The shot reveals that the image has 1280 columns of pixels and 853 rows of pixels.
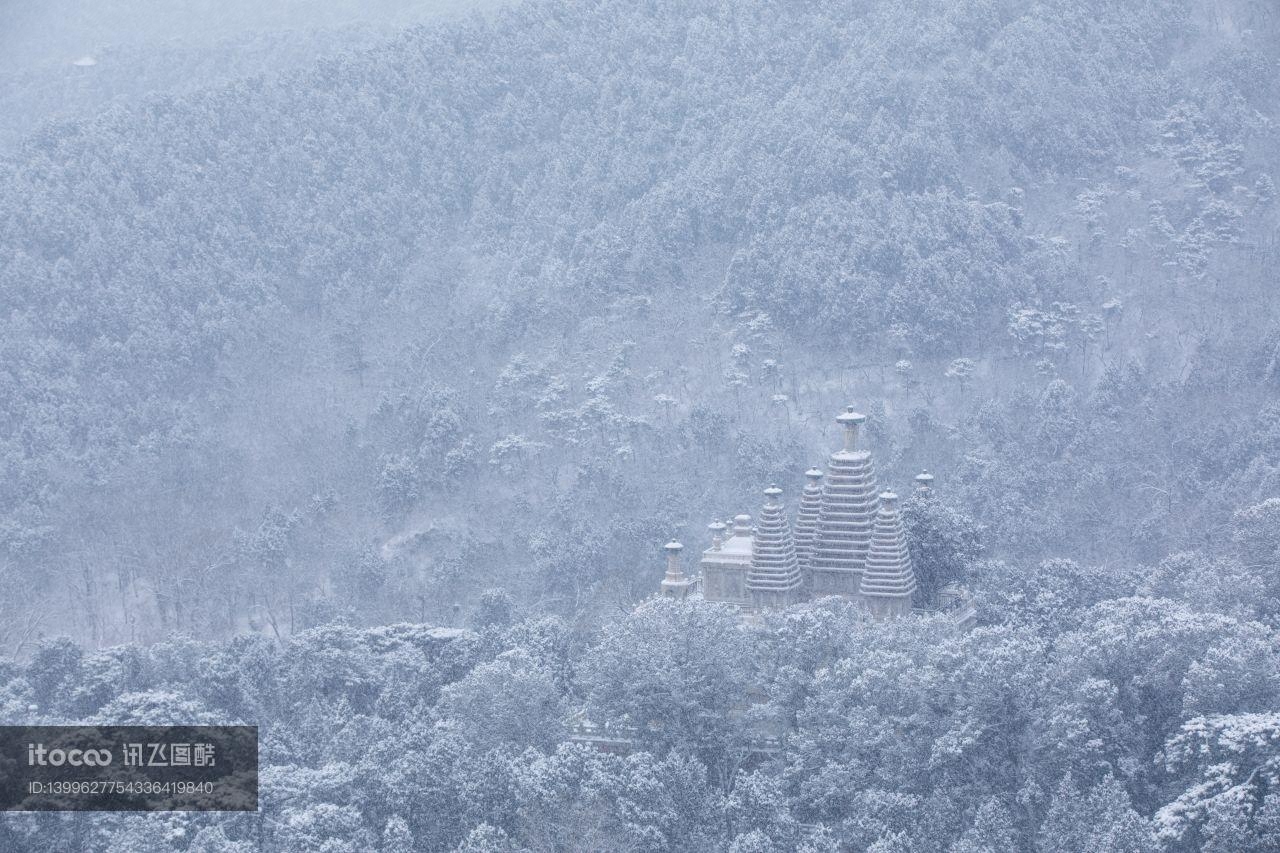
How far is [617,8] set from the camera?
9262 cm

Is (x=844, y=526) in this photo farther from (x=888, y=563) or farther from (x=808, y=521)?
(x=888, y=563)

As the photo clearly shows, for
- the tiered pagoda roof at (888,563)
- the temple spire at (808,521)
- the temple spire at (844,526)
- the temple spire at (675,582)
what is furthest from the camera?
the temple spire at (675,582)

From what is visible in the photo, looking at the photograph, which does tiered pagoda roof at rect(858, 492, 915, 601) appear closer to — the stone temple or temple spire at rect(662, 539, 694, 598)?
the stone temple

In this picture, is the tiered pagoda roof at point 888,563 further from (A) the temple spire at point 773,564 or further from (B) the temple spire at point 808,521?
(B) the temple spire at point 808,521

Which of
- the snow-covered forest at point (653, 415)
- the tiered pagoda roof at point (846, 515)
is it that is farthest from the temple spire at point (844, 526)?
the snow-covered forest at point (653, 415)

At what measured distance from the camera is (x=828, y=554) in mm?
46062

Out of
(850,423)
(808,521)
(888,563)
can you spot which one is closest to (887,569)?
(888,563)

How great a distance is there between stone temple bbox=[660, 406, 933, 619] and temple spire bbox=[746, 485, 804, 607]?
0.08 feet

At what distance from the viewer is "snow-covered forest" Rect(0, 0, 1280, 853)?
127 ft

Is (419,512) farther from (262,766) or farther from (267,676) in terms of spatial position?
(262,766)

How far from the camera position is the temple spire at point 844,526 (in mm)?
45812

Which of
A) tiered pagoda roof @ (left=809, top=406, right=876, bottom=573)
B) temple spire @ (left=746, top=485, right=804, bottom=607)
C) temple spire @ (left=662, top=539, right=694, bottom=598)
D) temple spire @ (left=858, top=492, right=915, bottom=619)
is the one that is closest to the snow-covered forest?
temple spire @ (left=858, top=492, right=915, bottom=619)

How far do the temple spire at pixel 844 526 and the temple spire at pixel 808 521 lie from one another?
223 mm

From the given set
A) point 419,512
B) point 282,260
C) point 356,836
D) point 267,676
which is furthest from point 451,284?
point 356,836
